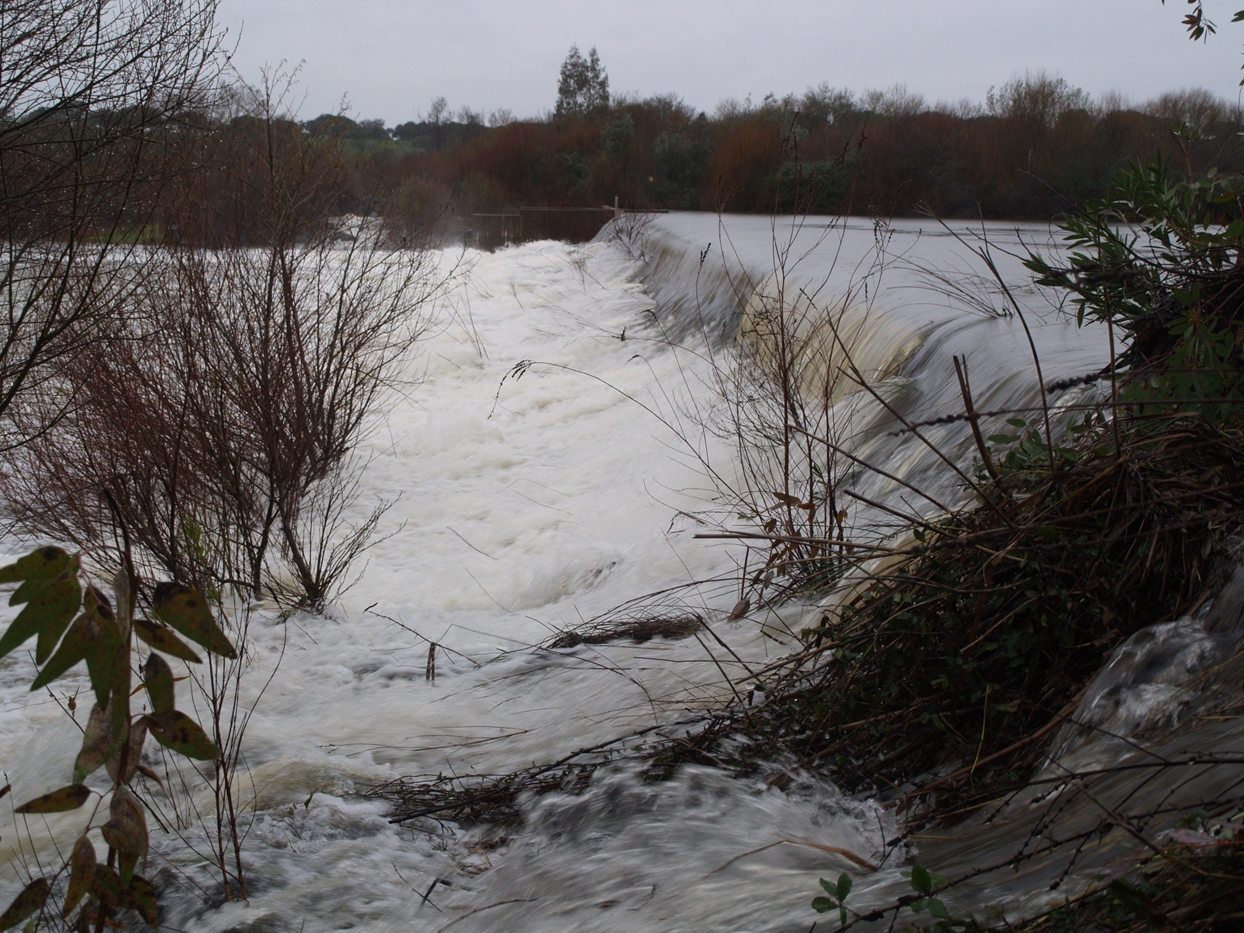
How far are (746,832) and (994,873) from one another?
0.77 m

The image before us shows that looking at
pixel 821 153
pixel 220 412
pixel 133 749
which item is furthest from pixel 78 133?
pixel 821 153

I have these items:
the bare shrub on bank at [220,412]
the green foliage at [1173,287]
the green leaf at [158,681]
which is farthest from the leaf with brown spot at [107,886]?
the bare shrub on bank at [220,412]

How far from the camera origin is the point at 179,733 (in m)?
1.36

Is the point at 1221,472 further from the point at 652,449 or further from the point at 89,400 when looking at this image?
the point at 652,449

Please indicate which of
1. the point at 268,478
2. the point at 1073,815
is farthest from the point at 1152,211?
the point at 268,478

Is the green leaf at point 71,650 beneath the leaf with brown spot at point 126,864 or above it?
above

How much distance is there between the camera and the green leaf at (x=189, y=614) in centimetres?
126

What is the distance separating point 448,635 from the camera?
18.1 ft

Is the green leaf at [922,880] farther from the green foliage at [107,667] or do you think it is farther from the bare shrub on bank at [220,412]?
the bare shrub on bank at [220,412]

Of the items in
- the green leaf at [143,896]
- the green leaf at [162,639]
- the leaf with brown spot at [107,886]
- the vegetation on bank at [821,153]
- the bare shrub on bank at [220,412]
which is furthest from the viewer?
the vegetation on bank at [821,153]

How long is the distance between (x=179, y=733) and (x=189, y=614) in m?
0.22

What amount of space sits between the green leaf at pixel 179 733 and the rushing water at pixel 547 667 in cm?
124

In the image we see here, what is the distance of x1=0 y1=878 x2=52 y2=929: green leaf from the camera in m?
1.38

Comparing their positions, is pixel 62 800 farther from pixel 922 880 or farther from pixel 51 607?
pixel 922 880
